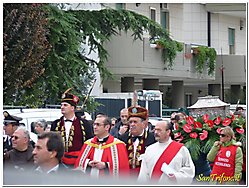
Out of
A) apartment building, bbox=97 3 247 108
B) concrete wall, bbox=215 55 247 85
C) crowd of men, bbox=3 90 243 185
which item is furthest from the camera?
concrete wall, bbox=215 55 247 85

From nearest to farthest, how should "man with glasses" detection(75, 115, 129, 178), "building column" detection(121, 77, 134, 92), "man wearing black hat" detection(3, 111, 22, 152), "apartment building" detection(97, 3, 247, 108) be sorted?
"man with glasses" detection(75, 115, 129, 178) < "man wearing black hat" detection(3, 111, 22, 152) < "apartment building" detection(97, 3, 247, 108) < "building column" detection(121, 77, 134, 92)

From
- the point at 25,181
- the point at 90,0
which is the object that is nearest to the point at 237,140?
the point at 90,0

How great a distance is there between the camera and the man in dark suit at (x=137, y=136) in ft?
25.2

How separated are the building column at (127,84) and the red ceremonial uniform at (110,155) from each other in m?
9.37

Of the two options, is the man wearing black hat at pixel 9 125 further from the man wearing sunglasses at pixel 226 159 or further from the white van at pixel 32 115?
the man wearing sunglasses at pixel 226 159

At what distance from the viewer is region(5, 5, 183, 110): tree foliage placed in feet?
39.2

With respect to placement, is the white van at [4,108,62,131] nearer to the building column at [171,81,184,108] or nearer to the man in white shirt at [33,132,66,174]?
the man in white shirt at [33,132,66,174]

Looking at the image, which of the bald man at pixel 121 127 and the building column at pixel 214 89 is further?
the building column at pixel 214 89

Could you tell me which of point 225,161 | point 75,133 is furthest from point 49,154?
point 75,133

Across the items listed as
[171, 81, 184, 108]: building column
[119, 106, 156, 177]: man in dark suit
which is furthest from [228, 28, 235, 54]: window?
[119, 106, 156, 177]: man in dark suit

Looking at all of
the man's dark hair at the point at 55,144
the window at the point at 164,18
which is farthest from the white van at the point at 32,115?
the window at the point at 164,18

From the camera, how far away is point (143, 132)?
7.80 metres

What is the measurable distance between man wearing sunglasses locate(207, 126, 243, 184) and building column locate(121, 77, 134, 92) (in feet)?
29.7

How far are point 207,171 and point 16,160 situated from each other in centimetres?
237
